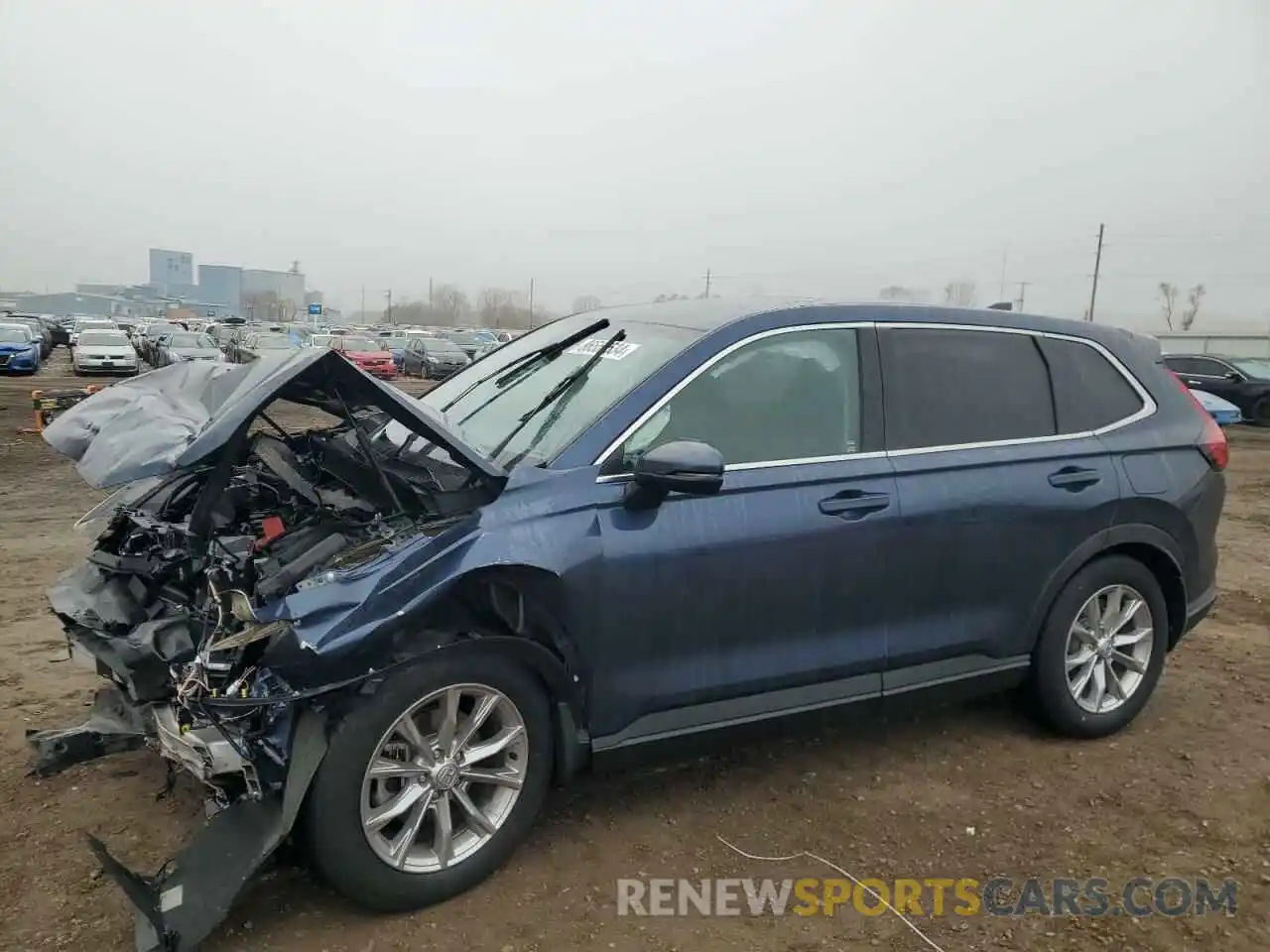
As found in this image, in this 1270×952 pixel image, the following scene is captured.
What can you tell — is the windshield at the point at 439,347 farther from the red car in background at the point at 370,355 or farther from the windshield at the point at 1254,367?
the windshield at the point at 1254,367

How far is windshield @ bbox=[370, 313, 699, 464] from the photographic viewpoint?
3.29 meters

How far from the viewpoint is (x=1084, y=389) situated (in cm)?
414

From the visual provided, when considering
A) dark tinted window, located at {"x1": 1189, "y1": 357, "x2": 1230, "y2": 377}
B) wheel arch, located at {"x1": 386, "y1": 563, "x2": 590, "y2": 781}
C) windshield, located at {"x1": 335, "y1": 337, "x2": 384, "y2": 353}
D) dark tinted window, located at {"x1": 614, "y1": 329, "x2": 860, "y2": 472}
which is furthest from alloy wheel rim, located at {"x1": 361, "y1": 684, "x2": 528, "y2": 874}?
windshield, located at {"x1": 335, "y1": 337, "x2": 384, "y2": 353}

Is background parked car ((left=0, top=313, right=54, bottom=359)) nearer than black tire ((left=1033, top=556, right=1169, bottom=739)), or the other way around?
black tire ((left=1033, top=556, right=1169, bottom=739))

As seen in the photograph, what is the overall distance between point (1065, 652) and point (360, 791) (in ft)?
9.93

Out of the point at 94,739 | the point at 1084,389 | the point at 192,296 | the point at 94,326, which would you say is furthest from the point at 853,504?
the point at 192,296

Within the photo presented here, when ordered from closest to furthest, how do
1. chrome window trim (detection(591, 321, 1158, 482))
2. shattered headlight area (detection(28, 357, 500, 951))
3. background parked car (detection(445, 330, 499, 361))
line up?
shattered headlight area (detection(28, 357, 500, 951)) → chrome window trim (detection(591, 321, 1158, 482)) → background parked car (detection(445, 330, 499, 361))

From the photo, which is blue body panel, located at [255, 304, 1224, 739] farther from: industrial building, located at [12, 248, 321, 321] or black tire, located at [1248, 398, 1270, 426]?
industrial building, located at [12, 248, 321, 321]

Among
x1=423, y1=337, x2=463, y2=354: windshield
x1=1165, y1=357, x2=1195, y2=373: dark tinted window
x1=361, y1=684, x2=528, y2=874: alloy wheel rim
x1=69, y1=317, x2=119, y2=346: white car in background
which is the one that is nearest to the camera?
x1=361, y1=684, x2=528, y2=874: alloy wheel rim

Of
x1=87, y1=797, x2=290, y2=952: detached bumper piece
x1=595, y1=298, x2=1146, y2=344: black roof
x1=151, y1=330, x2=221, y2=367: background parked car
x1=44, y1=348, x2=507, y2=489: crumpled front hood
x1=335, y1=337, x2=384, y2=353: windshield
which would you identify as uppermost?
x1=595, y1=298, x2=1146, y2=344: black roof

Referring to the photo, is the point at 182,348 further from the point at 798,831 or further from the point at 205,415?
the point at 798,831

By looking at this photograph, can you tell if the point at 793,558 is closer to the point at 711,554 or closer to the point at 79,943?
the point at 711,554

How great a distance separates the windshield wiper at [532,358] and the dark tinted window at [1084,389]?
6.70 ft

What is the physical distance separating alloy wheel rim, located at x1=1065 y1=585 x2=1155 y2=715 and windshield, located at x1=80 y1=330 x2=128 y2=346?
101 ft
